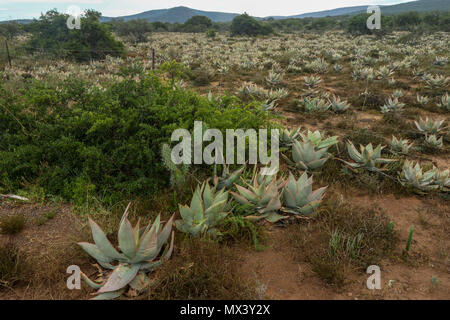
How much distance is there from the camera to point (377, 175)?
423 centimetres

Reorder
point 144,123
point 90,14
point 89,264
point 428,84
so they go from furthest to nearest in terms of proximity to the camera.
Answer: point 90,14
point 428,84
point 144,123
point 89,264

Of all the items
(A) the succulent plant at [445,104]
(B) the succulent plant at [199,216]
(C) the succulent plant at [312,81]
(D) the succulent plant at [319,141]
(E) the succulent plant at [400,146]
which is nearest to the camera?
(B) the succulent plant at [199,216]

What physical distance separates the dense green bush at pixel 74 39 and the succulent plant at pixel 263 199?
1448 centimetres

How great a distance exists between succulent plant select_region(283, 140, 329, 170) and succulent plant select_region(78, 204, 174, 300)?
2483 mm

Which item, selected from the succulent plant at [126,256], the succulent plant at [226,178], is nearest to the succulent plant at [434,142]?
the succulent plant at [226,178]

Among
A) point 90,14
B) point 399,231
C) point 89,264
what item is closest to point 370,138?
point 399,231

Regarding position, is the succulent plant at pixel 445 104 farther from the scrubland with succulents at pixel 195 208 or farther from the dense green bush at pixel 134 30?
the dense green bush at pixel 134 30

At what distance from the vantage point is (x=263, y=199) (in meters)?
3.22

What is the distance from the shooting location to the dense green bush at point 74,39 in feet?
50.3

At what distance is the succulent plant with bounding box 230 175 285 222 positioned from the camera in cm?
317

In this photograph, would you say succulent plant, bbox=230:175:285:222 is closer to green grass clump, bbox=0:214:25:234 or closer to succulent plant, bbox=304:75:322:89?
green grass clump, bbox=0:214:25:234

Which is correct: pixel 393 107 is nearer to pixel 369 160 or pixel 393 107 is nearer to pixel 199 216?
pixel 369 160

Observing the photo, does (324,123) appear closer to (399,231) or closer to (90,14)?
(399,231)

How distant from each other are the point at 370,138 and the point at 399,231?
2.82 meters
